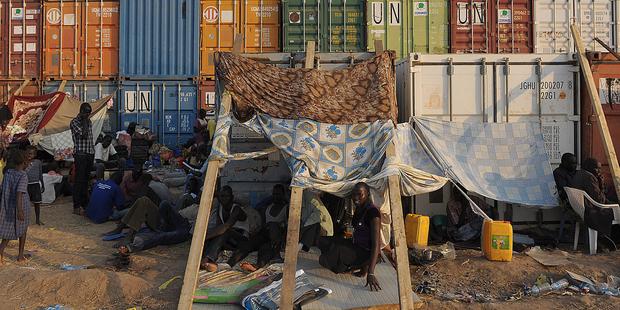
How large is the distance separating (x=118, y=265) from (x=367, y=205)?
3.15 m

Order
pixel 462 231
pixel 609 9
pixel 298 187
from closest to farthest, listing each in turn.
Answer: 1. pixel 298 187
2. pixel 462 231
3. pixel 609 9

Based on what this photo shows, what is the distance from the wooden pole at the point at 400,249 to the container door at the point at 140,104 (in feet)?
28.5

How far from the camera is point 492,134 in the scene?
7320mm

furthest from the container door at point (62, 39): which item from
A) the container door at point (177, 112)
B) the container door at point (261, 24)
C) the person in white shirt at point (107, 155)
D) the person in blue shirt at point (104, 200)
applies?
the person in blue shirt at point (104, 200)

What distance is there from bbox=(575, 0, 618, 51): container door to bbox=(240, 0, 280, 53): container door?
7212 millimetres

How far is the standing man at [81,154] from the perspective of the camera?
860cm

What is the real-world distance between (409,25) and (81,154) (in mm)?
7989

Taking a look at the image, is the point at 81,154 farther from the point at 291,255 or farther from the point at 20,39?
the point at 20,39

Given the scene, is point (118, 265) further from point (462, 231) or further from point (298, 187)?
point (462, 231)

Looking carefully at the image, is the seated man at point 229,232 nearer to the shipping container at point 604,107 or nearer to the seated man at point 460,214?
the seated man at point 460,214

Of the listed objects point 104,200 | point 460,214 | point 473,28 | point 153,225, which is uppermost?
point 473,28

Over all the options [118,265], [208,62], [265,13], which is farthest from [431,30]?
[118,265]

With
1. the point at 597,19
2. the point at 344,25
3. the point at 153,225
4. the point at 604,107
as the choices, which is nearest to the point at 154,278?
the point at 153,225

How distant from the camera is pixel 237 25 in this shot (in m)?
12.8
